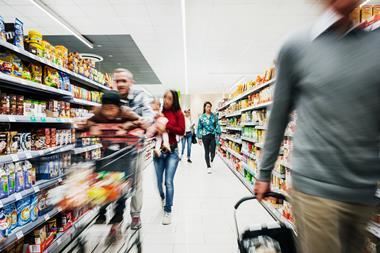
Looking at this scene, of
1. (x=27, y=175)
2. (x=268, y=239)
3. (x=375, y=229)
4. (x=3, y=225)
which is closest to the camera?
(x=268, y=239)

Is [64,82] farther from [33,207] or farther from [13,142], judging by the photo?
[33,207]

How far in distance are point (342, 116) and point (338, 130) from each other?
2.0 inches

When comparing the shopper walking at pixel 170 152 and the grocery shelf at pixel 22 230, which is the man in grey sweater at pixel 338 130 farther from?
the shopper walking at pixel 170 152

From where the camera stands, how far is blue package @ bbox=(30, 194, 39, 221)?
6.91 feet

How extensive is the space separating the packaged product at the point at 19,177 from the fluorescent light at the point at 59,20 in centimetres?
444

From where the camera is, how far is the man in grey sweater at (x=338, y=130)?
2.60 feet

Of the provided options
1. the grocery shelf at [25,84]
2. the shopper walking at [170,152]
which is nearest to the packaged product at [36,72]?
the grocery shelf at [25,84]

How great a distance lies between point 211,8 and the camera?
17.5ft

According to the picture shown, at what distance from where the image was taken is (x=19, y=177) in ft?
6.61

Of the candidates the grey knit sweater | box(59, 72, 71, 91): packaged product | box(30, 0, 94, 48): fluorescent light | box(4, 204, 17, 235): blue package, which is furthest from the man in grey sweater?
box(30, 0, 94, 48): fluorescent light

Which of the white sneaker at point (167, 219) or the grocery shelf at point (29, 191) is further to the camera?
the white sneaker at point (167, 219)

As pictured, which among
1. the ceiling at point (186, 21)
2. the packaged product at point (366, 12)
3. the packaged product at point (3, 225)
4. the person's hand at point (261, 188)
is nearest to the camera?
the person's hand at point (261, 188)

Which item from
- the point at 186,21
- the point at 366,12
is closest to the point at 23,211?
the point at 366,12

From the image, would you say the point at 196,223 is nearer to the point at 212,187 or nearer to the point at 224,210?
the point at 224,210
